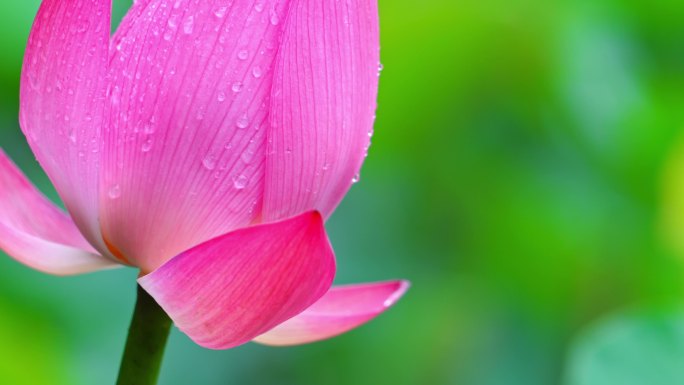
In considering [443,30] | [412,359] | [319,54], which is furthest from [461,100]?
[319,54]

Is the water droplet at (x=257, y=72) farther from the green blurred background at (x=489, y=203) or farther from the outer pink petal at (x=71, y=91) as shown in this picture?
the green blurred background at (x=489, y=203)

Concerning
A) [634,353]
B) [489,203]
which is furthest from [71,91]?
Answer: [489,203]

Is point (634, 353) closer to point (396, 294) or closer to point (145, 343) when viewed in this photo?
point (396, 294)

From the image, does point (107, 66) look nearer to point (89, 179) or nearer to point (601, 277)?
point (89, 179)

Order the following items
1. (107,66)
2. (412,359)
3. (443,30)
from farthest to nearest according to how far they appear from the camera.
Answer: (443,30), (412,359), (107,66)

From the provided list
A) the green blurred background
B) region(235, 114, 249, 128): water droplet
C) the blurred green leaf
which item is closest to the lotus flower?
region(235, 114, 249, 128): water droplet

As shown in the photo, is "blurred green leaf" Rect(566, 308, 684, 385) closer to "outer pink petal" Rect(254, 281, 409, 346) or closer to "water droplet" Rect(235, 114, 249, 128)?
"outer pink petal" Rect(254, 281, 409, 346)
